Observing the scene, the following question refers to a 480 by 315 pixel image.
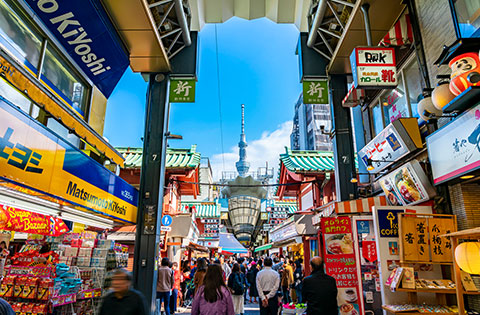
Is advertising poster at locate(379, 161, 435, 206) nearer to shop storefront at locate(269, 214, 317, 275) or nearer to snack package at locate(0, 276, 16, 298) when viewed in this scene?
shop storefront at locate(269, 214, 317, 275)

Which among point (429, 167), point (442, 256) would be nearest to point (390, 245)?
point (442, 256)

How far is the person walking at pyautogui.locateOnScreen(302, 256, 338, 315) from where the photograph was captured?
482 cm

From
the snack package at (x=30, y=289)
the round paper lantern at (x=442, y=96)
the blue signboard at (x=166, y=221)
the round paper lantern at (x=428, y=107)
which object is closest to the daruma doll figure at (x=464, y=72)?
the round paper lantern at (x=442, y=96)

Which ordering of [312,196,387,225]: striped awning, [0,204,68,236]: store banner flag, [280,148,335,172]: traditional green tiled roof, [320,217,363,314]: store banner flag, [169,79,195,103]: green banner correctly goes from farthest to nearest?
[280,148,335,172]: traditional green tiled roof, [169,79,195,103]: green banner, [0,204,68,236]: store banner flag, [312,196,387,225]: striped awning, [320,217,363,314]: store banner flag

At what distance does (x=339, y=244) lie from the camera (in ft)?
23.7

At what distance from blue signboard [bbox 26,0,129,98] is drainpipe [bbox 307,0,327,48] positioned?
6.26 m

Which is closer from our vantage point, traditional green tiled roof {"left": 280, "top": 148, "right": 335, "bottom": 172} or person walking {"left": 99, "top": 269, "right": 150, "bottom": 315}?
person walking {"left": 99, "top": 269, "right": 150, "bottom": 315}

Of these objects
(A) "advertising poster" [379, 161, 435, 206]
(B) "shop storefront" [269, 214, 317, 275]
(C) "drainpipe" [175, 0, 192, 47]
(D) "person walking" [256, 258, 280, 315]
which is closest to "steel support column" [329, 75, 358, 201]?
(A) "advertising poster" [379, 161, 435, 206]

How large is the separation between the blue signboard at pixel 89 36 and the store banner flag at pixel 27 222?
424 centimetres

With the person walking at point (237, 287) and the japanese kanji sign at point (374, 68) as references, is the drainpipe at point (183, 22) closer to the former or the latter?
the japanese kanji sign at point (374, 68)

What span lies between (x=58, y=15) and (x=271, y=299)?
795cm

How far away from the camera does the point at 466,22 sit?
5445 millimetres

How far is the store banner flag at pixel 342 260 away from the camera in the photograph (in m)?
6.77

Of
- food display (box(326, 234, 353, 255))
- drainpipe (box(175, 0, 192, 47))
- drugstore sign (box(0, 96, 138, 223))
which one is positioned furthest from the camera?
drainpipe (box(175, 0, 192, 47))
